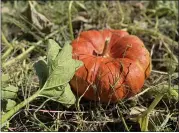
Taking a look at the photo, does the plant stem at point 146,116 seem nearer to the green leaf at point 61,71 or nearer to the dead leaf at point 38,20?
the green leaf at point 61,71

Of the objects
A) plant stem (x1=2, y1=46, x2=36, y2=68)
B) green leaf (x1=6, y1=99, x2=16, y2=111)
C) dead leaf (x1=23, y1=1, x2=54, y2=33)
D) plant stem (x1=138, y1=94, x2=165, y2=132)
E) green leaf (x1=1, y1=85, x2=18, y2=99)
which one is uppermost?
dead leaf (x1=23, y1=1, x2=54, y2=33)

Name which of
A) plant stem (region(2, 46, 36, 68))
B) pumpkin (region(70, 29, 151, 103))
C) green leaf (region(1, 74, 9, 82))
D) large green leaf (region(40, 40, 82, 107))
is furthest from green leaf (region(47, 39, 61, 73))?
plant stem (region(2, 46, 36, 68))

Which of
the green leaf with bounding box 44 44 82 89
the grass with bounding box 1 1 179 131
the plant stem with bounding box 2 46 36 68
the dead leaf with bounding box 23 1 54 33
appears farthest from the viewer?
the dead leaf with bounding box 23 1 54 33

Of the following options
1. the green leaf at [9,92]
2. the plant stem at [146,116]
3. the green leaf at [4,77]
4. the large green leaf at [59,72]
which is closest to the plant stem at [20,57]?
the green leaf at [4,77]

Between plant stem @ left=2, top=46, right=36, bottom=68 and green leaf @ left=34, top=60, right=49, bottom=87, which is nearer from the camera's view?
green leaf @ left=34, top=60, right=49, bottom=87

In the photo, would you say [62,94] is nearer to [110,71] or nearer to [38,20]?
→ [110,71]

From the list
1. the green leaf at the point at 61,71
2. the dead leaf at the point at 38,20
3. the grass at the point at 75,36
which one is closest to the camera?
the green leaf at the point at 61,71

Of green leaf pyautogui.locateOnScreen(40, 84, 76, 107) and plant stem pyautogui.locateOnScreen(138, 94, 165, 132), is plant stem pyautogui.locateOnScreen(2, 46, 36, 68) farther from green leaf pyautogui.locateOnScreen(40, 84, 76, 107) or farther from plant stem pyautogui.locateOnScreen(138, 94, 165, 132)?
plant stem pyautogui.locateOnScreen(138, 94, 165, 132)

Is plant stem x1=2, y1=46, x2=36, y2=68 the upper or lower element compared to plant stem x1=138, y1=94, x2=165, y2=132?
upper
